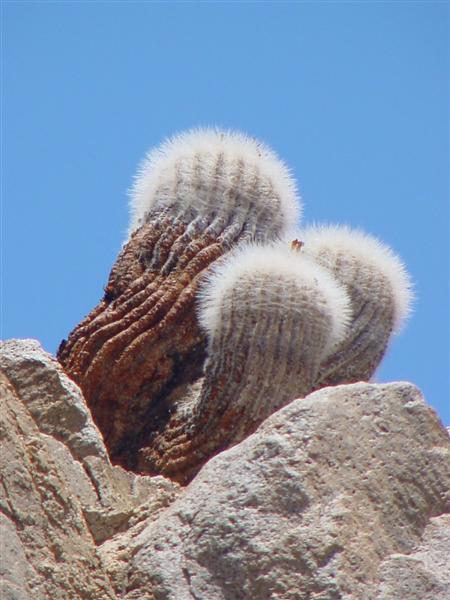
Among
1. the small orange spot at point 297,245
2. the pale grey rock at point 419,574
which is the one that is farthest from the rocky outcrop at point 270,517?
the small orange spot at point 297,245

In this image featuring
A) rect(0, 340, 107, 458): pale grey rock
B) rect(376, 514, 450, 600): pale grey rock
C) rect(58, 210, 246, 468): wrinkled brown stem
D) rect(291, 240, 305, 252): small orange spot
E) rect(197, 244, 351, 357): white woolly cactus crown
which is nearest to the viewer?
rect(376, 514, 450, 600): pale grey rock

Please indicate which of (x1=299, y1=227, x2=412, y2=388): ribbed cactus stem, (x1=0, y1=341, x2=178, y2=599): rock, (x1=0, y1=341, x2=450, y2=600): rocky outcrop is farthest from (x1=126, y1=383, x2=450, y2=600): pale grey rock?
(x1=299, y1=227, x2=412, y2=388): ribbed cactus stem

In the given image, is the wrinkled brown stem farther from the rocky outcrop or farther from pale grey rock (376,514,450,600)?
pale grey rock (376,514,450,600)

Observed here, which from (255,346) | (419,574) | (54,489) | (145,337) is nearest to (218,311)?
(255,346)

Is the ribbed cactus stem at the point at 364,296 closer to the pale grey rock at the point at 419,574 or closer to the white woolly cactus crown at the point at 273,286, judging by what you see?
the white woolly cactus crown at the point at 273,286

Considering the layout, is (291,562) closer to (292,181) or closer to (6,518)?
(6,518)
